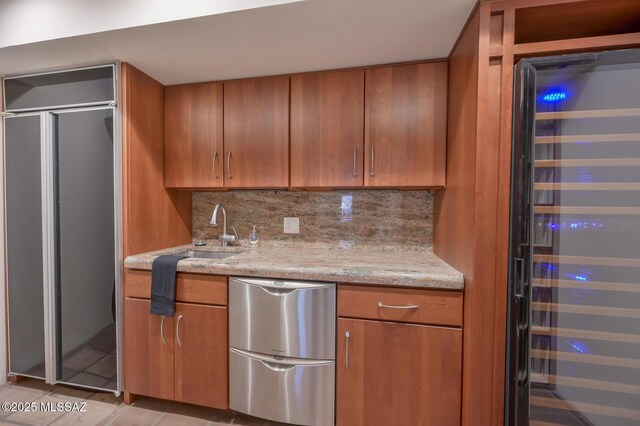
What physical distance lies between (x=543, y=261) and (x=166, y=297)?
1.92m

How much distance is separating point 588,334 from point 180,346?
6.63 ft

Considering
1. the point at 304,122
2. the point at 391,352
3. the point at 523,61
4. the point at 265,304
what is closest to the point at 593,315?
the point at 391,352

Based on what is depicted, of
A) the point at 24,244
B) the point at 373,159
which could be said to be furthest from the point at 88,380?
the point at 373,159

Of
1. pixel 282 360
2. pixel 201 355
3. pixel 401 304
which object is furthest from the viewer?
pixel 201 355

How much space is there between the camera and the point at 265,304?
1.43 metres

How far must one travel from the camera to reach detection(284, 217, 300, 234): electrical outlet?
2.10 metres

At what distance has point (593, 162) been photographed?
1.10 m

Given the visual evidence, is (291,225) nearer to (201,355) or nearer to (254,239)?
(254,239)

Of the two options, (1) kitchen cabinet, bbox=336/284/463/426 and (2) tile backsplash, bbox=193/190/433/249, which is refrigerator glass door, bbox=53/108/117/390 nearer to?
(2) tile backsplash, bbox=193/190/433/249

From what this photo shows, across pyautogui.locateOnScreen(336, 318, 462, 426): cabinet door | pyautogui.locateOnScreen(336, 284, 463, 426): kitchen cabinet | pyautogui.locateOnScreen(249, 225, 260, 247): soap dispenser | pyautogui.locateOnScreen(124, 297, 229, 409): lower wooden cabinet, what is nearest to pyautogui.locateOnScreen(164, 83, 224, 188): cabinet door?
pyautogui.locateOnScreen(249, 225, 260, 247): soap dispenser

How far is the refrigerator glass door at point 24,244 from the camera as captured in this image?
179 cm

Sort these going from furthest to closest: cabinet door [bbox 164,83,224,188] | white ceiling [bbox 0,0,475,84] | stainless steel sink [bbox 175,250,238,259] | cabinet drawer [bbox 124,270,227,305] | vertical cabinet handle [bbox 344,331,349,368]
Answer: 1. stainless steel sink [bbox 175,250,238,259]
2. cabinet door [bbox 164,83,224,188]
3. cabinet drawer [bbox 124,270,227,305]
4. vertical cabinet handle [bbox 344,331,349,368]
5. white ceiling [bbox 0,0,475,84]

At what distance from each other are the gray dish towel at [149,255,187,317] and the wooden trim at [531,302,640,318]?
1.82m

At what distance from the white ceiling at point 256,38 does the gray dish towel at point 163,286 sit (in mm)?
1224
